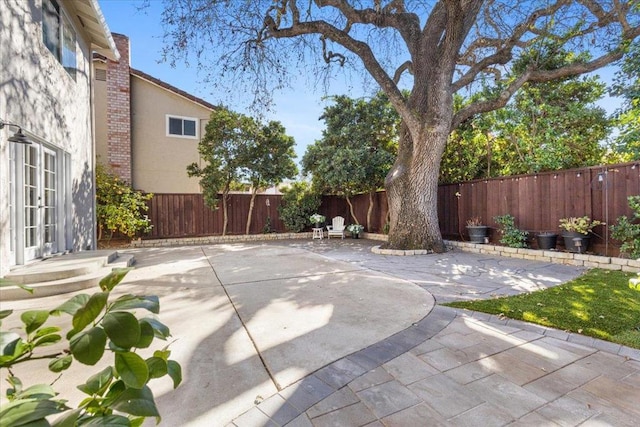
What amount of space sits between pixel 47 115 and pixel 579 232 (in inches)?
375

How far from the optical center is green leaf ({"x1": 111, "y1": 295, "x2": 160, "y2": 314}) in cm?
58

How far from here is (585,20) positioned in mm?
7512

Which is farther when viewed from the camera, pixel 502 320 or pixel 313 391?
pixel 502 320

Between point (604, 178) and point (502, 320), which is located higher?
point (604, 178)

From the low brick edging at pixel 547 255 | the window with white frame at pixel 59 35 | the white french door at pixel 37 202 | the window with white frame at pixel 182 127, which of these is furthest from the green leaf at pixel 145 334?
the window with white frame at pixel 182 127

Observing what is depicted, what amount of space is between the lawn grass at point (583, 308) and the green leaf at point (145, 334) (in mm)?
3467

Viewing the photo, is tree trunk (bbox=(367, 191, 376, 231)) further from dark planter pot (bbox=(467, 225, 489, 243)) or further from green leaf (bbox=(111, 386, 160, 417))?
green leaf (bbox=(111, 386, 160, 417))

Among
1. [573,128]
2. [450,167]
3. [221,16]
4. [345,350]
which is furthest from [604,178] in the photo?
[221,16]

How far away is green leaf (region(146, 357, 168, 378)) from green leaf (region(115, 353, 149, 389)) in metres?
0.04

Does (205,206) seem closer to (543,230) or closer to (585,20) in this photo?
(543,230)

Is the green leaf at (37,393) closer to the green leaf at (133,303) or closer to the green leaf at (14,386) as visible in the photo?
the green leaf at (14,386)

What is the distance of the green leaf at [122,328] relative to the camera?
0.53m

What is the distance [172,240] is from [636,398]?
10.6 meters

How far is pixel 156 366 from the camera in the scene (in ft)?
2.10
